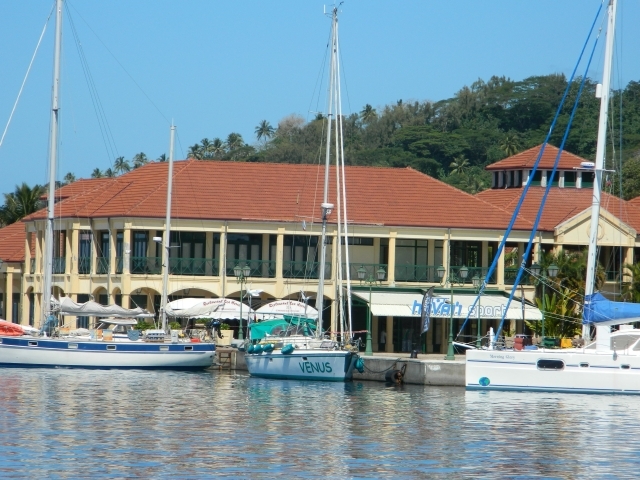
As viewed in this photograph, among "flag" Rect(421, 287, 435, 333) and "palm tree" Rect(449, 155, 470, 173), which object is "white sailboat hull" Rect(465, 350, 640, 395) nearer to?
"flag" Rect(421, 287, 435, 333)

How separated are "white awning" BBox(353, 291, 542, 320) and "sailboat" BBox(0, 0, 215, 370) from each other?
794 centimetres

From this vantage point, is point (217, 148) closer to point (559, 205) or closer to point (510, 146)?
point (510, 146)

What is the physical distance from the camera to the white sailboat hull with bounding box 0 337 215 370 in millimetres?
51125

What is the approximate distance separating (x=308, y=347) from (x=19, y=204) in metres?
45.9

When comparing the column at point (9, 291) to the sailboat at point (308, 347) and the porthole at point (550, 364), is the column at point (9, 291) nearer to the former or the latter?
the sailboat at point (308, 347)

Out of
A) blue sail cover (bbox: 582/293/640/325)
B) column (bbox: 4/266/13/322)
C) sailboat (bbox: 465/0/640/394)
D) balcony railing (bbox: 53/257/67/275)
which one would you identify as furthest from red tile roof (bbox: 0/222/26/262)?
blue sail cover (bbox: 582/293/640/325)

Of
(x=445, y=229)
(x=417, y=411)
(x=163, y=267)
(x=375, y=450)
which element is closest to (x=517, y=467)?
(x=375, y=450)

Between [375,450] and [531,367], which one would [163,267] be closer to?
[531,367]

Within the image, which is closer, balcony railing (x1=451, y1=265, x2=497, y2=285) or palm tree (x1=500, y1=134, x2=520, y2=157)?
balcony railing (x1=451, y1=265, x2=497, y2=285)

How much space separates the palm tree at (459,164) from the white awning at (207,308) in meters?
61.5

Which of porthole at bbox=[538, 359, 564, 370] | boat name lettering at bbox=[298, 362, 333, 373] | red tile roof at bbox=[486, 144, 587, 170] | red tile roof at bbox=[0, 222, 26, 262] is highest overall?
red tile roof at bbox=[486, 144, 587, 170]

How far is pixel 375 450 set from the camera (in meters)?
28.8

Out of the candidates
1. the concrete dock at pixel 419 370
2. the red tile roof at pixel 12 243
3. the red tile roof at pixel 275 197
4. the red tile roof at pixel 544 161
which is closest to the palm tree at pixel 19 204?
the red tile roof at pixel 12 243

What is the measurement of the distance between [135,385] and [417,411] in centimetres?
1123
